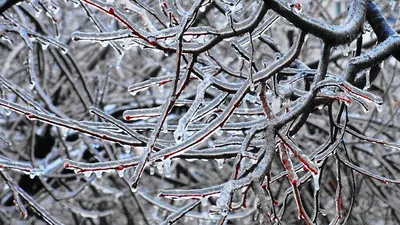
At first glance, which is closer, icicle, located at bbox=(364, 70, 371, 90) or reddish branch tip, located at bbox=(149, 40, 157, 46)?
reddish branch tip, located at bbox=(149, 40, 157, 46)

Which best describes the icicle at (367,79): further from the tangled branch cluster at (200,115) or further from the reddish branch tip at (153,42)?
the reddish branch tip at (153,42)

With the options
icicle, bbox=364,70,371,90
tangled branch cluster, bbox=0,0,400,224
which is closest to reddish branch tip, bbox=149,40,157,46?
tangled branch cluster, bbox=0,0,400,224

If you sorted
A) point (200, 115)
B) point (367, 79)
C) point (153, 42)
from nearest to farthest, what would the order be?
point (153, 42) < point (200, 115) < point (367, 79)

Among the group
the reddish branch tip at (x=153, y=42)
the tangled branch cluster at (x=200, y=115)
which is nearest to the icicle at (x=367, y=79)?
the tangled branch cluster at (x=200, y=115)

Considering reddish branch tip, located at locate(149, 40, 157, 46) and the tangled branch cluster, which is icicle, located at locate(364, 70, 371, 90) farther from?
reddish branch tip, located at locate(149, 40, 157, 46)

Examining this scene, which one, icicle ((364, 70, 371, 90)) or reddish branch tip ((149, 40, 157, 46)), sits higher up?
reddish branch tip ((149, 40, 157, 46))

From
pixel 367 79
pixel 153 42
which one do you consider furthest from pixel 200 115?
pixel 367 79

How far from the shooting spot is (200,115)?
1869 millimetres

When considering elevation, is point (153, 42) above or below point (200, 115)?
above

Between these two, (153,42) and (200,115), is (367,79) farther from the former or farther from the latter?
(153,42)

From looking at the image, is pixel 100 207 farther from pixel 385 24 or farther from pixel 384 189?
pixel 385 24

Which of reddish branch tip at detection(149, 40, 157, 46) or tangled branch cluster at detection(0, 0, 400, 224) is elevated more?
reddish branch tip at detection(149, 40, 157, 46)

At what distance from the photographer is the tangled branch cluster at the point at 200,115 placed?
63.7 inches

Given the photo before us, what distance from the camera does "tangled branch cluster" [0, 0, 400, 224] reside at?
1.62 metres
